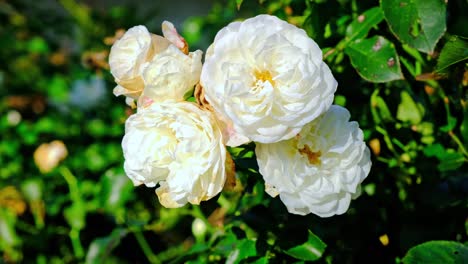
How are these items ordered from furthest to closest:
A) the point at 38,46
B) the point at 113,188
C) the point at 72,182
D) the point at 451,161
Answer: the point at 38,46 → the point at 72,182 → the point at 113,188 → the point at 451,161

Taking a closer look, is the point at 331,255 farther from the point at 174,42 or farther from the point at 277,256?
the point at 174,42

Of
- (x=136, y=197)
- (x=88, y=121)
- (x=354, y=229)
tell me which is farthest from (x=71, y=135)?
(x=354, y=229)

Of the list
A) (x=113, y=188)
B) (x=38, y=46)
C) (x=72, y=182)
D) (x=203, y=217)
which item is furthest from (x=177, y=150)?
(x=38, y=46)

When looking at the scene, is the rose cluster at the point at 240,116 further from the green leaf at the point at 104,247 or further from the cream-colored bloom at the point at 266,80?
the green leaf at the point at 104,247

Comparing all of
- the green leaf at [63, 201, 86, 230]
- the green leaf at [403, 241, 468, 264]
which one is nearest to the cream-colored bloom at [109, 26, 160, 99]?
the green leaf at [403, 241, 468, 264]

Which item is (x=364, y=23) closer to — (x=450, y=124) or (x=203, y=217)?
(x=450, y=124)
